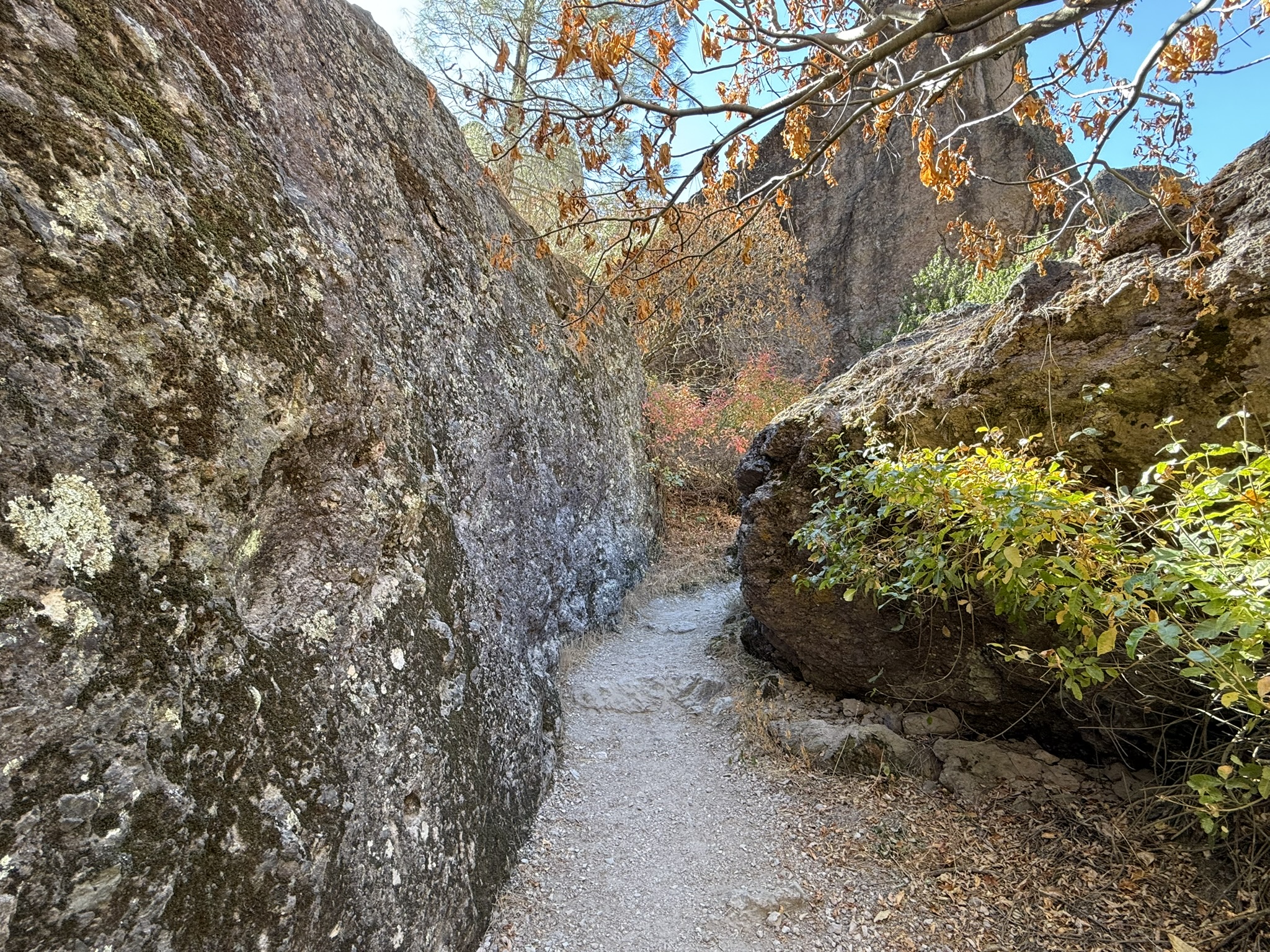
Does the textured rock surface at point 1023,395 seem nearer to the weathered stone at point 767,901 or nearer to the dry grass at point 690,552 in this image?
the weathered stone at point 767,901

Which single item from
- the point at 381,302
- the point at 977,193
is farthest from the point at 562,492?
the point at 977,193

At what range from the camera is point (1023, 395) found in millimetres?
3502

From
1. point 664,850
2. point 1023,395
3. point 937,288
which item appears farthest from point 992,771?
point 937,288

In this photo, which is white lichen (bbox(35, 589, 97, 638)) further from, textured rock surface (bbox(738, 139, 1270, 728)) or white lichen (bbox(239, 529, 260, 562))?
textured rock surface (bbox(738, 139, 1270, 728))

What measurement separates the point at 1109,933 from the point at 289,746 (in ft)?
10.4

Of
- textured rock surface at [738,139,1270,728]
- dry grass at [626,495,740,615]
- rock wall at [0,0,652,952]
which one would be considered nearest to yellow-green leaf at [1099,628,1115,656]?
textured rock surface at [738,139,1270,728]

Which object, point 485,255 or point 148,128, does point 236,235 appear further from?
point 485,255

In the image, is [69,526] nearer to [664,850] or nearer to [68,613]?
[68,613]

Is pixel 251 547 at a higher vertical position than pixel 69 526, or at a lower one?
lower

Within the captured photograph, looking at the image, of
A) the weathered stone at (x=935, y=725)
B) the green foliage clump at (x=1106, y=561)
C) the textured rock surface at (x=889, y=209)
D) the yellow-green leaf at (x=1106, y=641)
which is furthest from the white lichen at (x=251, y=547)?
the textured rock surface at (x=889, y=209)

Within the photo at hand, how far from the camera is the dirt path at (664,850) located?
2.61 m

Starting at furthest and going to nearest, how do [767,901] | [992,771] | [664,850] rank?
[992,771] < [664,850] < [767,901]

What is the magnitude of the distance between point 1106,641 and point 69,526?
3.11 m

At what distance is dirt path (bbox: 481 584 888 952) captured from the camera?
8.57 feet
